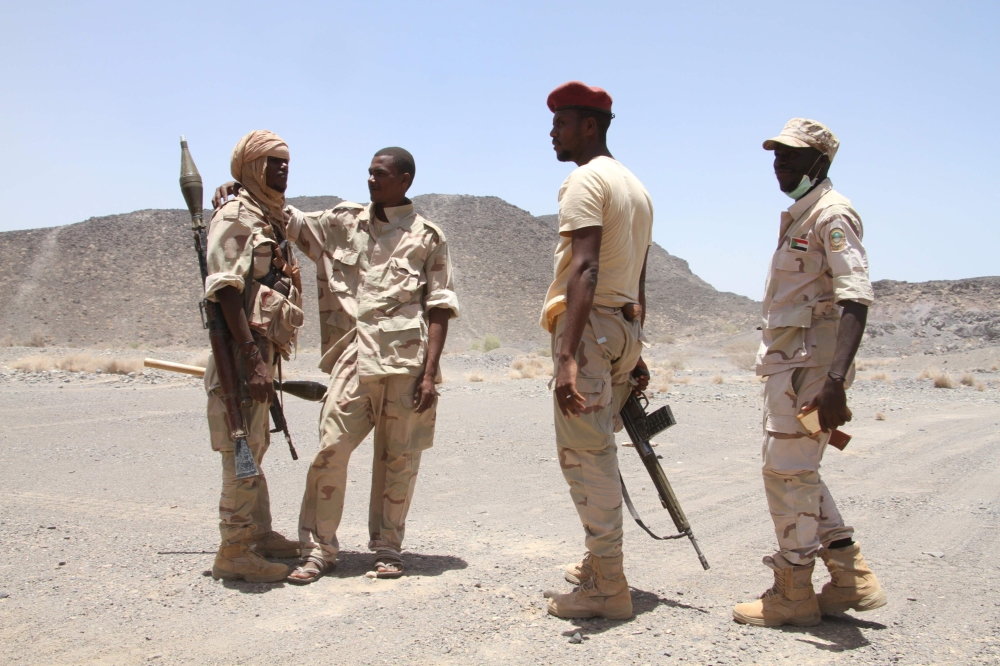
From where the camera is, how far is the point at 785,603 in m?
3.40

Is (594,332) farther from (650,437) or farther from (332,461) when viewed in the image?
(332,461)

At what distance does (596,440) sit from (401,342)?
1226 mm

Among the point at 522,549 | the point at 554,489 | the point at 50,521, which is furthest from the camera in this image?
the point at 554,489

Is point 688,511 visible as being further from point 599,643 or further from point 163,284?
point 163,284

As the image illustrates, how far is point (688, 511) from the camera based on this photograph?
5.75 metres

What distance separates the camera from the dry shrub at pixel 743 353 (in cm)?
2802

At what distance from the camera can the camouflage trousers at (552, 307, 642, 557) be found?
3.41 meters

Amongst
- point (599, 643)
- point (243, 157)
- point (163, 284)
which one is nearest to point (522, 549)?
point (599, 643)

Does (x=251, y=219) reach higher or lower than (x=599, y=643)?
higher

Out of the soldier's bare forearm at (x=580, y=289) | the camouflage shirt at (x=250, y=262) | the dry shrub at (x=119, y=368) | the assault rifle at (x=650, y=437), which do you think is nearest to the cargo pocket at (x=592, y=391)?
the soldier's bare forearm at (x=580, y=289)

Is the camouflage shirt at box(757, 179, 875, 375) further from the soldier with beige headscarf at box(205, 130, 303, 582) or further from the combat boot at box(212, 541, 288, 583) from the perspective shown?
the combat boot at box(212, 541, 288, 583)

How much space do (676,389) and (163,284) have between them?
5330 cm

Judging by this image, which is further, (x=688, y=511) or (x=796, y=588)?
(x=688, y=511)

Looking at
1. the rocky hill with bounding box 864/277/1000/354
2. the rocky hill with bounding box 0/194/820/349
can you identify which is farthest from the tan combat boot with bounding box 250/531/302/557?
the rocky hill with bounding box 0/194/820/349
